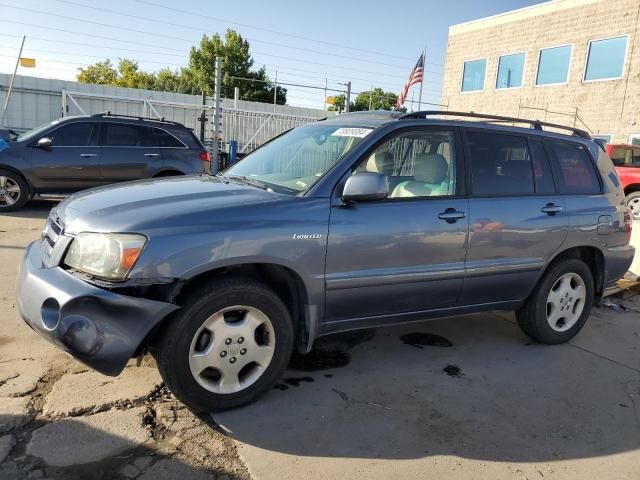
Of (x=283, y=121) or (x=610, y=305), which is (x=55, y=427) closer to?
(x=610, y=305)

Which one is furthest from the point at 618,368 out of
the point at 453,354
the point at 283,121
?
the point at 283,121

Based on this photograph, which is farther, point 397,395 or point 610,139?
point 610,139

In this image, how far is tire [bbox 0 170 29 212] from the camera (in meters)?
8.67

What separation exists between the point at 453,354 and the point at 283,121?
43.4 ft

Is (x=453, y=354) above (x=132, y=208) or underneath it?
underneath

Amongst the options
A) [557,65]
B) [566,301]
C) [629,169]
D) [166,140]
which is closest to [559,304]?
[566,301]

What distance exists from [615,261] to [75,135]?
330 inches

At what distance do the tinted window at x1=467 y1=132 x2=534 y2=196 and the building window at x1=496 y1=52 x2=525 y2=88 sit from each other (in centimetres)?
2017

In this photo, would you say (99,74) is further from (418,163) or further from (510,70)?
(418,163)

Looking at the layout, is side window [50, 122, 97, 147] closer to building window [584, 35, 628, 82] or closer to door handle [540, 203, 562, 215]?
door handle [540, 203, 562, 215]

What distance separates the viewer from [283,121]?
16.4 m

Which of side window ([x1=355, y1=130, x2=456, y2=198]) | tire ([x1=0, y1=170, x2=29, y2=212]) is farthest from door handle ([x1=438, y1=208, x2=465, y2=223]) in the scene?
tire ([x1=0, y1=170, x2=29, y2=212])

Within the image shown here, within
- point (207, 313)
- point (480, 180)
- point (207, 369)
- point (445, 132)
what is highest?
point (445, 132)

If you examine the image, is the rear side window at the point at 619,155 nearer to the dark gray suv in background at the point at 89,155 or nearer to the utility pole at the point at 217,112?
the utility pole at the point at 217,112
